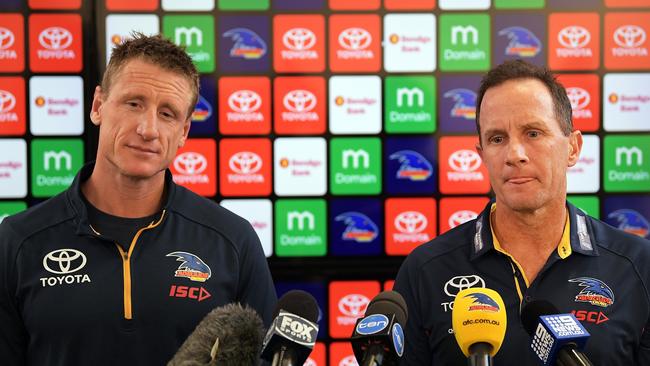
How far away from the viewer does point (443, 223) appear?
2842 millimetres

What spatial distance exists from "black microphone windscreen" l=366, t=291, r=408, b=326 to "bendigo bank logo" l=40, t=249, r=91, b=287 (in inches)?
29.4

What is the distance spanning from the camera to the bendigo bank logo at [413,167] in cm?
280

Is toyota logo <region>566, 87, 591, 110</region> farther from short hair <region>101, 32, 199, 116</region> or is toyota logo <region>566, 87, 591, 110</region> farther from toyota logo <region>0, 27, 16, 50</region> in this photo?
toyota logo <region>0, 27, 16, 50</region>

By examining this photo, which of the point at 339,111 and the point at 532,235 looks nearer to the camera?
the point at 532,235

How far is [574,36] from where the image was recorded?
9.25 ft

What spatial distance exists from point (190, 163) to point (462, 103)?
114cm

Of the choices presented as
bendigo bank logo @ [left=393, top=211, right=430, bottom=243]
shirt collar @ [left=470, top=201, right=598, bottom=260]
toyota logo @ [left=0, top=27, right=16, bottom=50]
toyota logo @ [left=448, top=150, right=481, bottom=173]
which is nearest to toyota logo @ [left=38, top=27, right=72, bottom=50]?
toyota logo @ [left=0, top=27, right=16, bottom=50]

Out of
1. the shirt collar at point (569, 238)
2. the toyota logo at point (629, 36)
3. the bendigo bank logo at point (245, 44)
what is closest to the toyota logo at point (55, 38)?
the bendigo bank logo at point (245, 44)

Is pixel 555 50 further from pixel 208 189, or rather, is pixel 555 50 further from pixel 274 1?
pixel 208 189

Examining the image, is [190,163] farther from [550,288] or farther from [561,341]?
[561,341]

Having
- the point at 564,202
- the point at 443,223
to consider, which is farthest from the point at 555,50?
the point at 564,202

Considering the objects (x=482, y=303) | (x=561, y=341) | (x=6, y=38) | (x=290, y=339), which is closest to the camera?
(x=290, y=339)

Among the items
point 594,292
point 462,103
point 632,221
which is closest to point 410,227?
point 462,103

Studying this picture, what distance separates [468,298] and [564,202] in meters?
0.64
